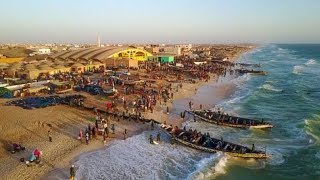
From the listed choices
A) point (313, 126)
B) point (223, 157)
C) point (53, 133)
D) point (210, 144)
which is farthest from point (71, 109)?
point (313, 126)

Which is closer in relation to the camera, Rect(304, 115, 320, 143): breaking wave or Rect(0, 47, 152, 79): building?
Rect(304, 115, 320, 143): breaking wave

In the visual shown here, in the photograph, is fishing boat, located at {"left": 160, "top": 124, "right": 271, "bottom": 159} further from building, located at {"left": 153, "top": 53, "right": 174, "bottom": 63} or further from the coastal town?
building, located at {"left": 153, "top": 53, "right": 174, "bottom": 63}

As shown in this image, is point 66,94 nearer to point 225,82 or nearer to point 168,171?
point 168,171

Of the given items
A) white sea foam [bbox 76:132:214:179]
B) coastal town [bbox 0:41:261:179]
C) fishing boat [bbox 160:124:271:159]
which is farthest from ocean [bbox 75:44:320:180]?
coastal town [bbox 0:41:261:179]

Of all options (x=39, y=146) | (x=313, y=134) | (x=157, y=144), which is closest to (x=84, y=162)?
(x=39, y=146)

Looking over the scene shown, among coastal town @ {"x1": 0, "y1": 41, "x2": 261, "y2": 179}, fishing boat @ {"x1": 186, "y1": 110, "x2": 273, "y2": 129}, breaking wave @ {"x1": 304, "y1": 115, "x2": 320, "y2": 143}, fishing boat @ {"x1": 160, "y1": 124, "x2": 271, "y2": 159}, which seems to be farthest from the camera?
fishing boat @ {"x1": 186, "y1": 110, "x2": 273, "y2": 129}

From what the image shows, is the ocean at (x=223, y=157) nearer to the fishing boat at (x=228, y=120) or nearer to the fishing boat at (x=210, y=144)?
the fishing boat at (x=210, y=144)

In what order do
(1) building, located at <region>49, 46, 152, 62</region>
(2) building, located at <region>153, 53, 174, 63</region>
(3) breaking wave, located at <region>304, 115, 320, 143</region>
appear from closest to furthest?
(3) breaking wave, located at <region>304, 115, 320, 143</region> < (1) building, located at <region>49, 46, 152, 62</region> < (2) building, located at <region>153, 53, 174, 63</region>
